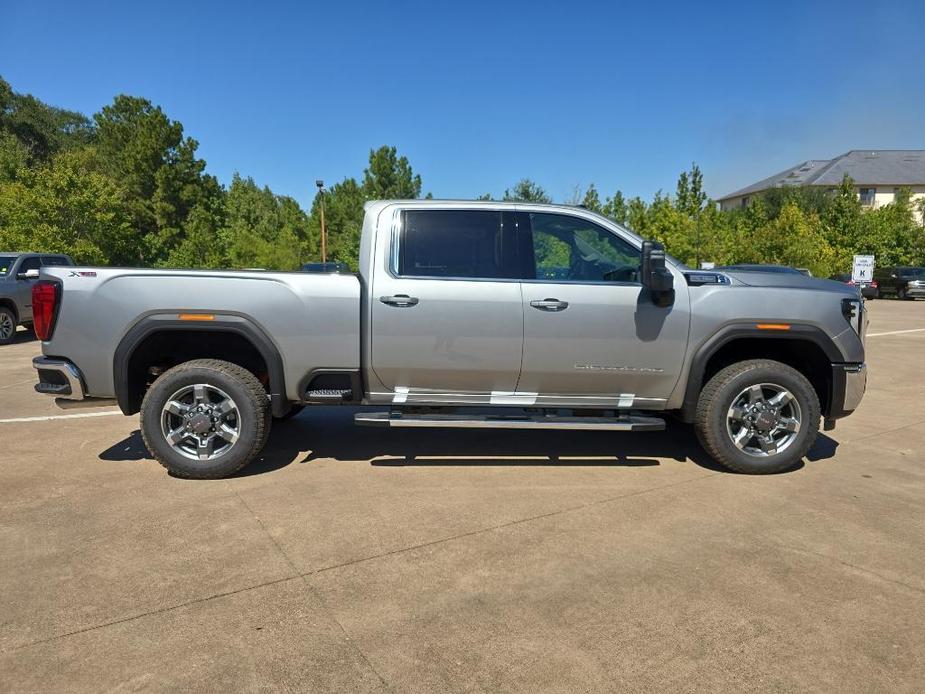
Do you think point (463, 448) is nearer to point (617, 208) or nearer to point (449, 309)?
point (449, 309)

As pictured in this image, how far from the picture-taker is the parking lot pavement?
2.50 m

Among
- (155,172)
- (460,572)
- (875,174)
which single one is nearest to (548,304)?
(460,572)

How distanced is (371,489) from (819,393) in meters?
3.62

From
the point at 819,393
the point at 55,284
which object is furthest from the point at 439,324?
the point at 819,393

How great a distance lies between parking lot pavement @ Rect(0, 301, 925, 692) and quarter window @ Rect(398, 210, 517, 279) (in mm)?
1539

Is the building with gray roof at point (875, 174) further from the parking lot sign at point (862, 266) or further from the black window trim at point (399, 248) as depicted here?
the black window trim at point (399, 248)

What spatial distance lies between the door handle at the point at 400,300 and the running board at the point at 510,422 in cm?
83

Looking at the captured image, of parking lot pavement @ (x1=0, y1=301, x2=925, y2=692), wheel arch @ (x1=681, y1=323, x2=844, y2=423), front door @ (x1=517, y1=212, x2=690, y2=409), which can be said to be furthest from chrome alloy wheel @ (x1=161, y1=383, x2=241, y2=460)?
wheel arch @ (x1=681, y1=323, x2=844, y2=423)

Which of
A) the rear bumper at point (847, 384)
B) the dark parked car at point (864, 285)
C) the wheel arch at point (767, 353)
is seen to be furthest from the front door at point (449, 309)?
the dark parked car at point (864, 285)

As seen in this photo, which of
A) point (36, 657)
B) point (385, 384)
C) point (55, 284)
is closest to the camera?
point (36, 657)

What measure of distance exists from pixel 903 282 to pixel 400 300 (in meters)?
36.5

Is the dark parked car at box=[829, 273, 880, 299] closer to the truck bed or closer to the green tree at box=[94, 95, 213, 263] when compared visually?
the truck bed

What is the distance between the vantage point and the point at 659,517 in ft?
13.1

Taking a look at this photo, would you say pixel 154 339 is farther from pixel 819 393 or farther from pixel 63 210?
pixel 63 210
